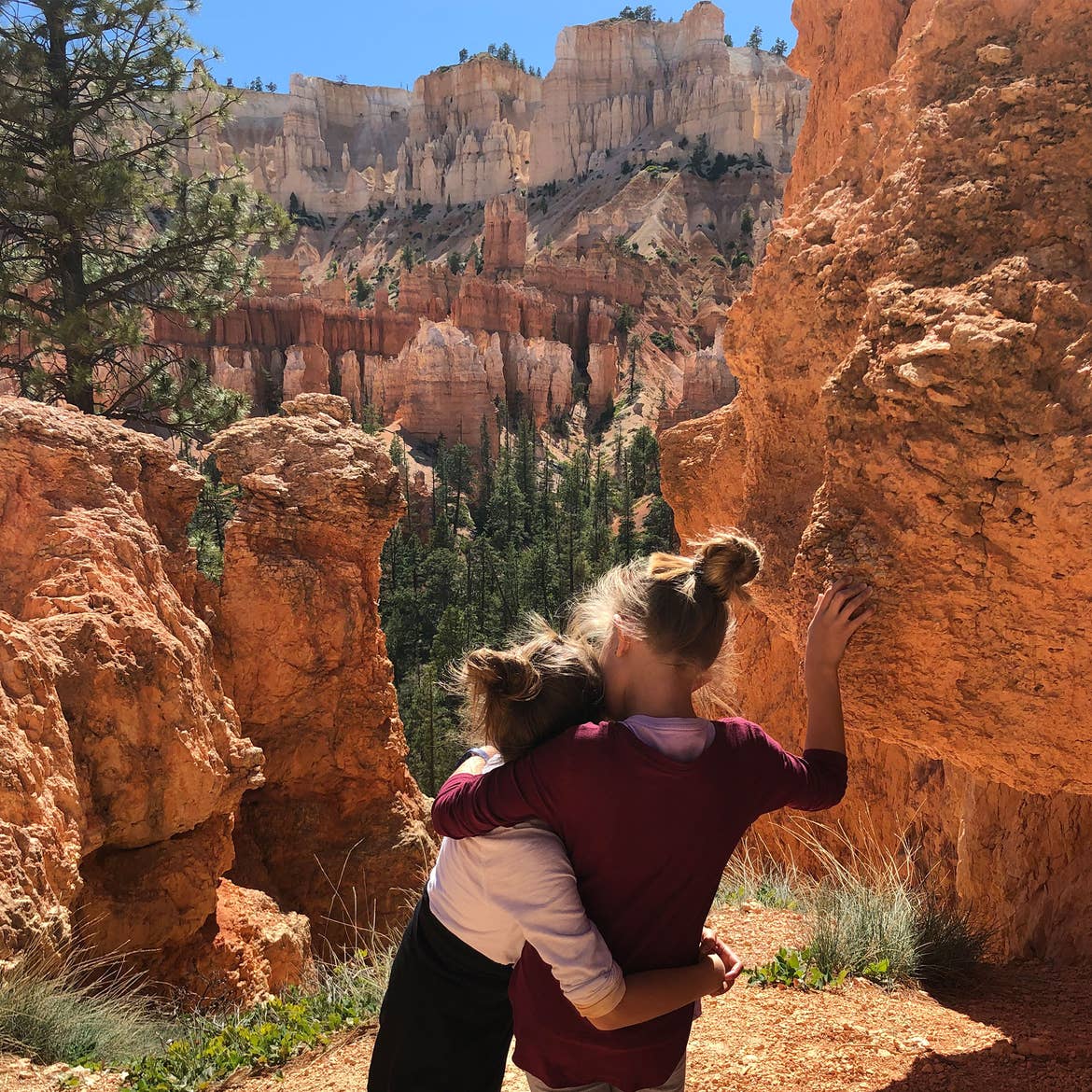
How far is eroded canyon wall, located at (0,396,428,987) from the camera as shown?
11.6 feet

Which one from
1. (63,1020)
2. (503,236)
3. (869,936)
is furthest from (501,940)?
(503,236)

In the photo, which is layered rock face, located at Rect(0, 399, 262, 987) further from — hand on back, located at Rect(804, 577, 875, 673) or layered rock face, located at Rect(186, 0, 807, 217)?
layered rock face, located at Rect(186, 0, 807, 217)

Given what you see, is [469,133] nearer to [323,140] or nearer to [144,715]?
[323,140]

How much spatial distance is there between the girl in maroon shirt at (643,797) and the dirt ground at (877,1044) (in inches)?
17.9

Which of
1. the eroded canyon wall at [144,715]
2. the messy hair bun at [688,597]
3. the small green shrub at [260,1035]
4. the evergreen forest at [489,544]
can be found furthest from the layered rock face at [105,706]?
the evergreen forest at [489,544]

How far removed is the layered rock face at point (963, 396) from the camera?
2.08m

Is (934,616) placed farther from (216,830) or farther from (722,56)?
(722,56)

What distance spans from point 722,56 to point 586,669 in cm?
8191

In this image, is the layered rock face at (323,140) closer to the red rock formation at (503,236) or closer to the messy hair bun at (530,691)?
the red rock formation at (503,236)

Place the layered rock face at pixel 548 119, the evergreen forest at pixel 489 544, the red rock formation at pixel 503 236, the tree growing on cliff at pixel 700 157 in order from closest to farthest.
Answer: the evergreen forest at pixel 489 544, the red rock formation at pixel 503 236, the tree growing on cliff at pixel 700 157, the layered rock face at pixel 548 119

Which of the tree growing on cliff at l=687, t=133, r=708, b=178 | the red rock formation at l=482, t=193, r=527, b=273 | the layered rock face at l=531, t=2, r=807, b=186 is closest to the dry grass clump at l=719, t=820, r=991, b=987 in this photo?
the red rock formation at l=482, t=193, r=527, b=273

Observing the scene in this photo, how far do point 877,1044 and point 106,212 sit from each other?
9.97m

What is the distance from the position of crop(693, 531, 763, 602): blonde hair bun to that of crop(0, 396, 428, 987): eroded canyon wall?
2.67 meters

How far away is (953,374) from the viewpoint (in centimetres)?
211
